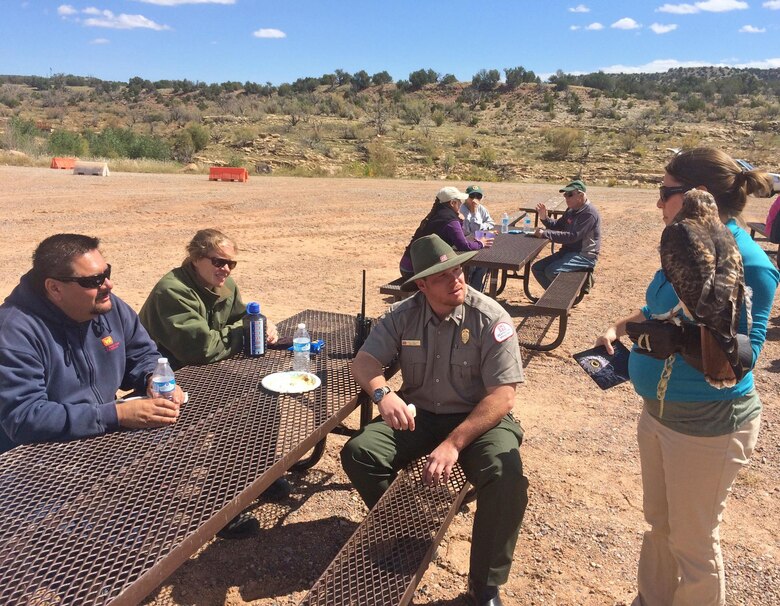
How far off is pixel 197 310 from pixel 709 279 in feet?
8.28

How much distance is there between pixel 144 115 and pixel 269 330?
161 feet

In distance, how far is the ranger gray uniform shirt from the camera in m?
2.78

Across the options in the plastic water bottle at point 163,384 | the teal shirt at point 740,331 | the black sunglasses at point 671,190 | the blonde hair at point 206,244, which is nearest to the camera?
the teal shirt at point 740,331

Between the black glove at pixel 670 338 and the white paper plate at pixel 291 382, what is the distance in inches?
60.6

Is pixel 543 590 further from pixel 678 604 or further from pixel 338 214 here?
pixel 338 214

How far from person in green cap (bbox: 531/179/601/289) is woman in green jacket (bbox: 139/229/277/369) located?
165 inches

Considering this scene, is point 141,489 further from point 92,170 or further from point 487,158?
point 487,158

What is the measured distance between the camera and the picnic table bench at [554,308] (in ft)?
17.0

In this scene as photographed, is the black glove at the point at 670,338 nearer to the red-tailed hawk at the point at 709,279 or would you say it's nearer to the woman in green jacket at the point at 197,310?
the red-tailed hawk at the point at 709,279

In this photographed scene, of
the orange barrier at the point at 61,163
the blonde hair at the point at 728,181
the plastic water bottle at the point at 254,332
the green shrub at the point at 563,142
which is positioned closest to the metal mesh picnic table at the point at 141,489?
the plastic water bottle at the point at 254,332

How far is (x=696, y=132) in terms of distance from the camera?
33.6 m

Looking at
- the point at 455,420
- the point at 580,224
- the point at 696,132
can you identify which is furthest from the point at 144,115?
the point at 455,420

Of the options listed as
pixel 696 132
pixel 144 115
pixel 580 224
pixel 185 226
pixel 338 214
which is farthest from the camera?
pixel 144 115

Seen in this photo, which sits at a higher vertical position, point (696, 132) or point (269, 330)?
point (696, 132)
